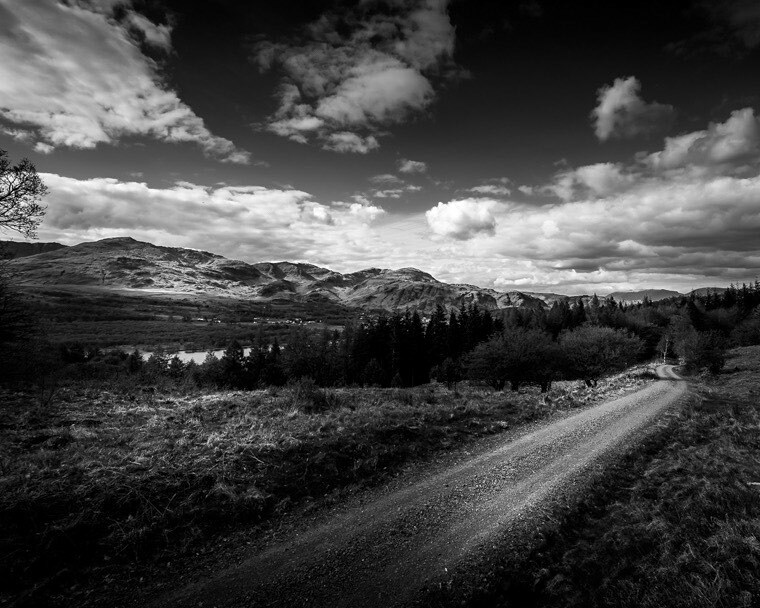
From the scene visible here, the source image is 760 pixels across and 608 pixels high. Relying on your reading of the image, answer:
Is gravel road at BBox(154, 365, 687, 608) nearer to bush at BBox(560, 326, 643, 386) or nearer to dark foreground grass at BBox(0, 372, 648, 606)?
dark foreground grass at BBox(0, 372, 648, 606)

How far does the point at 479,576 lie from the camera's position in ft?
22.9

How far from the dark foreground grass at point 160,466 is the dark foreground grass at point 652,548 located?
4.99m

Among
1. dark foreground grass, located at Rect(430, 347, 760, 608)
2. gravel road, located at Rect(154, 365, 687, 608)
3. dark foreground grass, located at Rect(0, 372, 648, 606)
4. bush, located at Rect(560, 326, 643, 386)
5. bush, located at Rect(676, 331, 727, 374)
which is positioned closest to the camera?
dark foreground grass, located at Rect(430, 347, 760, 608)

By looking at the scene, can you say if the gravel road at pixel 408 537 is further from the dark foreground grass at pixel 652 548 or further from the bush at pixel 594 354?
the bush at pixel 594 354

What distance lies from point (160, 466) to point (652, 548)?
12061 mm

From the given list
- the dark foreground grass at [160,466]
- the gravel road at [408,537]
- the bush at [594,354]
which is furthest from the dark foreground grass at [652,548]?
the bush at [594,354]

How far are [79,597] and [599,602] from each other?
9.05m

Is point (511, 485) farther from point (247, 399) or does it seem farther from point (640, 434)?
point (247, 399)

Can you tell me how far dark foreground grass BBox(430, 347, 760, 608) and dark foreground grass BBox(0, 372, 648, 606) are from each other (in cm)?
499

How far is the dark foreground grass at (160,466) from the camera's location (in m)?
6.85

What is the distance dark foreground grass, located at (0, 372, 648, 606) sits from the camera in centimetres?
685

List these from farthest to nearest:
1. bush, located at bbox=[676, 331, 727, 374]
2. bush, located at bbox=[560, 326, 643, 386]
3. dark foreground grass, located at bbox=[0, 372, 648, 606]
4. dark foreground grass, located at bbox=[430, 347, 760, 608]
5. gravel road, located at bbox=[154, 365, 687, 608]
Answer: bush, located at bbox=[676, 331, 727, 374]
bush, located at bbox=[560, 326, 643, 386]
dark foreground grass, located at bbox=[0, 372, 648, 606]
gravel road, located at bbox=[154, 365, 687, 608]
dark foreground grass, located at bbox=[430, 347, 760, 608]

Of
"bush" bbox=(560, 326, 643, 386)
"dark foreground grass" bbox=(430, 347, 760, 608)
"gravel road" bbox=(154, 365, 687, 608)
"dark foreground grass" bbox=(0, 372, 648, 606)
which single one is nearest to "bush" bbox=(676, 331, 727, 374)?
"bush" bbox=(560, 326, 643, 386)

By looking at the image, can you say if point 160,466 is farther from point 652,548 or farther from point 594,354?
point 594,354
